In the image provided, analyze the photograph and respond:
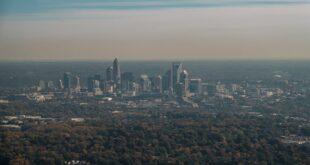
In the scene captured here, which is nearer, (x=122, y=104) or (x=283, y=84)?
(x=122, y=104)

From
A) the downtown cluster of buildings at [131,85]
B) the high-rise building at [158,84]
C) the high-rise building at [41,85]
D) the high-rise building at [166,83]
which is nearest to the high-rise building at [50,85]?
the downtown cluster of buildings at [131,85]

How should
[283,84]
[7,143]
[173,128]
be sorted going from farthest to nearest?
1. [283,84]
2. [173,128]
3. [7,143]

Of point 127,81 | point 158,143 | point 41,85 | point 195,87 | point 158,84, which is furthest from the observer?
point 41,85

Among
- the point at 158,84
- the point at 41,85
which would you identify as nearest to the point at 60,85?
the point at 41,85

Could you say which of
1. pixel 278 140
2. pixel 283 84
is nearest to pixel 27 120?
pixel 278 140

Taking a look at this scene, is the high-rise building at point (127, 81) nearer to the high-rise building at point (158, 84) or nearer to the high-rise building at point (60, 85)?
the high-rise building at point (158, 84)

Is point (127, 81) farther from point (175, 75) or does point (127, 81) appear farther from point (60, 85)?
point (60, 85)

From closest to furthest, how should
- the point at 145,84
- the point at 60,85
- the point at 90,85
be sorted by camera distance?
1. the point at 90,85
2. the point at 145,84
3. the point at 60,85

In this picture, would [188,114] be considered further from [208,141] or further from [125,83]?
[125,83]
